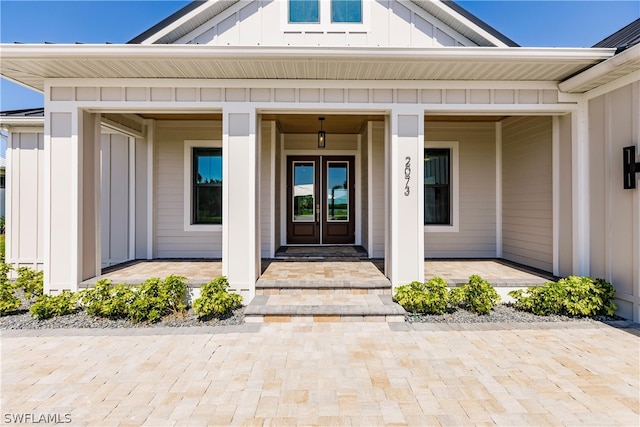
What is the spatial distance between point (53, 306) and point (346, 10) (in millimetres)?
5816

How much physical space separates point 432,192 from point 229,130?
14.7 ft

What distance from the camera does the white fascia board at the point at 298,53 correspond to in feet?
12.5

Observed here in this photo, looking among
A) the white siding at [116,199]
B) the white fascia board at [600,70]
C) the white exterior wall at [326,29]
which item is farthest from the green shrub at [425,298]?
the white siding at [116,199]

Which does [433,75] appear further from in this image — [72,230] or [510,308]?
[72,230]

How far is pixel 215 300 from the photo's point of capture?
404cm

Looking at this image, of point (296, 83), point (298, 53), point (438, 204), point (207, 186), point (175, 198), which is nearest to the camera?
point (298, 53)

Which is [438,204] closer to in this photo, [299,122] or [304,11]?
[299,122]

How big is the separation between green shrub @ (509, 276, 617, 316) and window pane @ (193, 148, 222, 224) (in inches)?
226

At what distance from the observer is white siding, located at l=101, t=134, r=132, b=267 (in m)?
6.60

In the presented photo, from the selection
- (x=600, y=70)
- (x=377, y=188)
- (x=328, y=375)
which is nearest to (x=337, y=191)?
(x=377, y=188)

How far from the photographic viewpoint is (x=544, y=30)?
8.13 meters

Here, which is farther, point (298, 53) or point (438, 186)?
point (438, 186)

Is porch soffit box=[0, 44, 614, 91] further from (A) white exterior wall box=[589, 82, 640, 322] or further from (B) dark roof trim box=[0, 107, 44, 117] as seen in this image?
(B) dark roof trim box=[0, 107, 44, 117]

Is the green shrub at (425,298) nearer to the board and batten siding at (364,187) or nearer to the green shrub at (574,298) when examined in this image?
the green shrub at (574,298)
